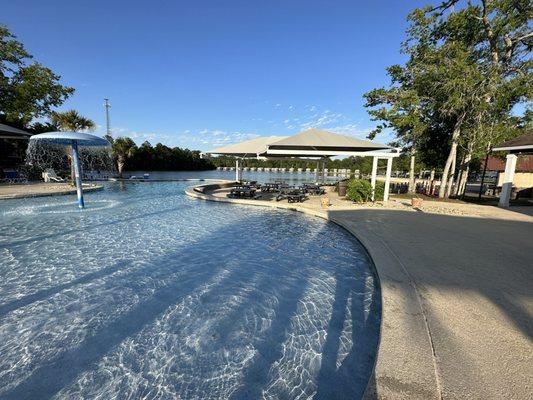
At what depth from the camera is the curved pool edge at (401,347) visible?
2045 millimetres

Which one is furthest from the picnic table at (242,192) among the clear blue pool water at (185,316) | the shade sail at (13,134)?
the shade sail at (13,134)

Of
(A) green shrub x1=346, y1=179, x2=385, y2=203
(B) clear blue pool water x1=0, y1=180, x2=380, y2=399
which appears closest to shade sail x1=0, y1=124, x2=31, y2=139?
(B) clear blue pool water x1=0, y1=180, x2=380, y2=399

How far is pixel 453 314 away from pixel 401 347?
3.86 ft

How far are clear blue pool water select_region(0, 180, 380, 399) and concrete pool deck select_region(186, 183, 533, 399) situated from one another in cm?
47

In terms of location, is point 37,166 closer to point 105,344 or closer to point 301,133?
point 301,133

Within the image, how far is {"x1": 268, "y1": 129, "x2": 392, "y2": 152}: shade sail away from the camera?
12055 mm

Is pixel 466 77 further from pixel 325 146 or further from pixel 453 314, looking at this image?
pixel 453 314

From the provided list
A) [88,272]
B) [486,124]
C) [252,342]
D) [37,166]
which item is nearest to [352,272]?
[252,342]

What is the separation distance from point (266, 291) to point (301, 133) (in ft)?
34.4

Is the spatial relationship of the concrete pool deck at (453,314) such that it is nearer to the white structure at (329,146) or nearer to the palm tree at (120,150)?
the white structure at (329,146)

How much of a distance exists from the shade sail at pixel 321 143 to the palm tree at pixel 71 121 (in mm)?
25048

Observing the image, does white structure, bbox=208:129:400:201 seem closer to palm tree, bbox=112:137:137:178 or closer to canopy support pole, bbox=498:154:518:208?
canopy support pole, bbox=498:154:518:208

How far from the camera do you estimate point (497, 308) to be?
337cm

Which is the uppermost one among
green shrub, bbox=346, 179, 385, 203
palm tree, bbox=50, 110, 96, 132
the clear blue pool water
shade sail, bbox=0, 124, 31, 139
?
palm tree, bbox=50, 110, 96, 132
